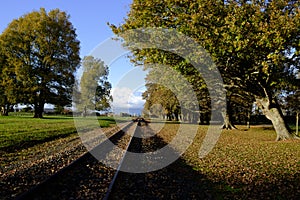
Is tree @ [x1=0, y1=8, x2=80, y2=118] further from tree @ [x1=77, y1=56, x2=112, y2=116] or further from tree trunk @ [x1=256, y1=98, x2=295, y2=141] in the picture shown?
tree trunk @ [x1=256, y1=98, x2=295, y2=141]

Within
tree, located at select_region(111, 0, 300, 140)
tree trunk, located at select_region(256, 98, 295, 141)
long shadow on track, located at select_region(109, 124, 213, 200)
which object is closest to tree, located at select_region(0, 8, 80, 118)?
tree, located at select_region(111, 0, 300, 140)

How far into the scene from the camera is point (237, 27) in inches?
579

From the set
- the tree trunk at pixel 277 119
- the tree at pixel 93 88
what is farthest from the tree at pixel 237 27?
the tree at pixel 93 88

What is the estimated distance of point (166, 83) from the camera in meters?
25.1

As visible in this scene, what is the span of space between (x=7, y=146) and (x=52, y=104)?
32278 millimetres

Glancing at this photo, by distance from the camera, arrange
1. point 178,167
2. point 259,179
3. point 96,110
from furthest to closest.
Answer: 1. point 96,110
2. point 178,167
3. point 259,179

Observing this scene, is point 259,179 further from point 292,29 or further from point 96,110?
point 96,110

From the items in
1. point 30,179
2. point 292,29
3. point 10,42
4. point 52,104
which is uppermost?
point 10,42

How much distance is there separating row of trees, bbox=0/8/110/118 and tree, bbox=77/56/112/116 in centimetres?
1393

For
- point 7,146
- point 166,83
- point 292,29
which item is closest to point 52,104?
point 166,83

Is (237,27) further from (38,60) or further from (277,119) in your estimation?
(38,60)

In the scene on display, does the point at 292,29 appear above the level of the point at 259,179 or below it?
above

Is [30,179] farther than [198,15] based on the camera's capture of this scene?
No

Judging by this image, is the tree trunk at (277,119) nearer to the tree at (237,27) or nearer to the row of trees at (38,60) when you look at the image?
the tree at (237,27)
